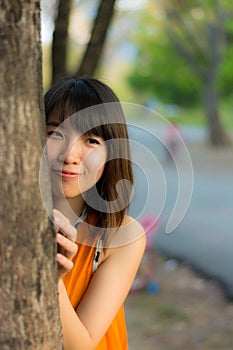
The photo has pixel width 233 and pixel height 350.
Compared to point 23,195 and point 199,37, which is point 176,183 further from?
point 23,195

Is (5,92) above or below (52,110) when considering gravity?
above

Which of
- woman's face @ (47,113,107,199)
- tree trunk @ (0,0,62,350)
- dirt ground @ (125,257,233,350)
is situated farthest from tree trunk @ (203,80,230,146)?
tree trunk @ (0,0,62,350)

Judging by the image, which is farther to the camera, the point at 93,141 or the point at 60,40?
the point at 60,40

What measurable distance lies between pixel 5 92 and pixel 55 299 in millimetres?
454

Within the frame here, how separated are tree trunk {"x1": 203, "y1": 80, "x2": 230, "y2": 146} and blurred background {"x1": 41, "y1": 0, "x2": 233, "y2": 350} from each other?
29mm

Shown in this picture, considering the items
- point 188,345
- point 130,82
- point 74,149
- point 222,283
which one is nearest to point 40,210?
point 74,149

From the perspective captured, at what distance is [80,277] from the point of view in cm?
192

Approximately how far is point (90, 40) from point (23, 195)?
5507mm

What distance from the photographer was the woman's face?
6.05ft

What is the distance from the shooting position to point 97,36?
6.76 metres

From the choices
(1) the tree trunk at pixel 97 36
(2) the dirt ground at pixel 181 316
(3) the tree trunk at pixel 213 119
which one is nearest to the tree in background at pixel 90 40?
(1) the tree trunk at pixel 97 36

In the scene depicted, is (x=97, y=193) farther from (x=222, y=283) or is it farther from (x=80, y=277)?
(x=222, y=283)

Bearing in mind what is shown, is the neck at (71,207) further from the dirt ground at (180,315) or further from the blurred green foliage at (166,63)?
the blurred green foliage at (166,63)

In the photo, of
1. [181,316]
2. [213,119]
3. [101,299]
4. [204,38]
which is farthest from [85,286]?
[204,38]
